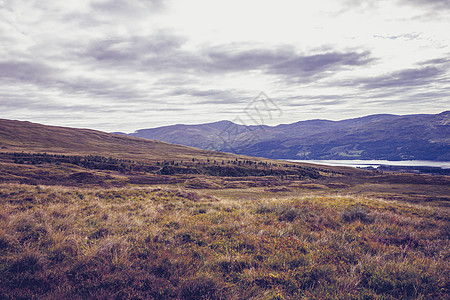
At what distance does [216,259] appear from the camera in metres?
6.46

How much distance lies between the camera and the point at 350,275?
577 cm

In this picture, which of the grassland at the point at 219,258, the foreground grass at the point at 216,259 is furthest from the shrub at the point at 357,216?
the foreground grass at the point at 216,259

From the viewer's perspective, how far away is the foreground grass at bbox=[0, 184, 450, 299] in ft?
16.7

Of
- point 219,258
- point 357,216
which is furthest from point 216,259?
point 357,216

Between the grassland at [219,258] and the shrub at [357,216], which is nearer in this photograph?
the grassland at [219,258]

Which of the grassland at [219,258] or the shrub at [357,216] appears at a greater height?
the grassland at [219,258]

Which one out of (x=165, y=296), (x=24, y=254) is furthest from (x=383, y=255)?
(x=24, y=254)

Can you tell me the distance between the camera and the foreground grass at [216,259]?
5098 mm

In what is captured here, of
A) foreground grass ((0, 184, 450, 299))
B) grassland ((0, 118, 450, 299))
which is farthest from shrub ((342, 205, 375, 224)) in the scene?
foreground grass ((0, 184, 450, 299))

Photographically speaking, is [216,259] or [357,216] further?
[357,216]

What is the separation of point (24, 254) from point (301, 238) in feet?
27.6

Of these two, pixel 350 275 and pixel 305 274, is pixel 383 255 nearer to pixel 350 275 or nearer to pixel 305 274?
pixel 350 275

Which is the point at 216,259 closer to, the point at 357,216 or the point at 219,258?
the point at 219,258

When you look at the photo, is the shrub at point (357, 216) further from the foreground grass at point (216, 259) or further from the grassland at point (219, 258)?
the foreground grass at point (216, 259)
